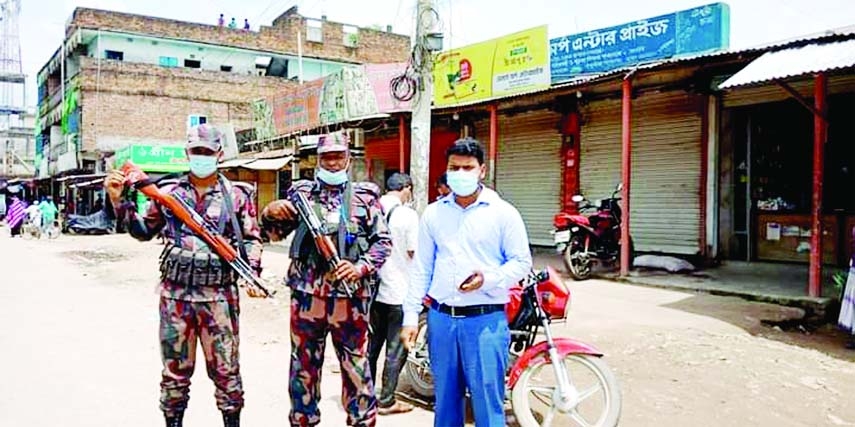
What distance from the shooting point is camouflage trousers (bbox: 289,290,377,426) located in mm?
3701

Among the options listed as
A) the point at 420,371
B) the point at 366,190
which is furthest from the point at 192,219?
the point at 420,371

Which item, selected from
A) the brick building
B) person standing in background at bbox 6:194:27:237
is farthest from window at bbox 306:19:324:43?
person standing in background at bbox 6:194:27:237

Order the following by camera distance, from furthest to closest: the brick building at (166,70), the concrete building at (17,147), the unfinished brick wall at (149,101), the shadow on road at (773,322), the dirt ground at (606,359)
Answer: the concrete building at (17,147)
the brick building at (166,70)
the unfinished brick wall at (149,101)
the shadow on road at (773,322)
the dirt ground at (606,359)

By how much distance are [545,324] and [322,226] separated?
1.46 meters

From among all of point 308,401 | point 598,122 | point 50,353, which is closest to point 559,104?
point 598,122

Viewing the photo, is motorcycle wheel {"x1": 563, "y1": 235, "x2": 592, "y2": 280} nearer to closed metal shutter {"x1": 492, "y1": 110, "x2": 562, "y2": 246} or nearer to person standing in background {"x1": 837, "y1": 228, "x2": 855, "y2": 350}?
closed metal shutter {"x1": 492, "y1": 110, "x2": 562, "y2": 246}

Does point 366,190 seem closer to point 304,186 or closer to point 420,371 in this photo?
point 304,186

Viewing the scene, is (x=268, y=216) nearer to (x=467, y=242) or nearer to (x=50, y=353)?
(x=467, y=242)

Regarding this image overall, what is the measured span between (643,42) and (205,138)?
40.4ft

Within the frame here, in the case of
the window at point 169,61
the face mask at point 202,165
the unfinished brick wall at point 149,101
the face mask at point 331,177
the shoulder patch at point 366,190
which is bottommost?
→ the shoulder patch at point 366,190

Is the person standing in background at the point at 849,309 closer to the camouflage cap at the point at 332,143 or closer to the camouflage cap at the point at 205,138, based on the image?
the camouflage cap at the point at 332,143

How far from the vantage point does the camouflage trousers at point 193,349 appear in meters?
3.77

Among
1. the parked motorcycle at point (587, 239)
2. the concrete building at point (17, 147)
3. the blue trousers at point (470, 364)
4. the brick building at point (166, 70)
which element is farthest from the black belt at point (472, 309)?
the concrete building at point (17, 147)

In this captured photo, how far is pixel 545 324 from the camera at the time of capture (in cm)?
416
